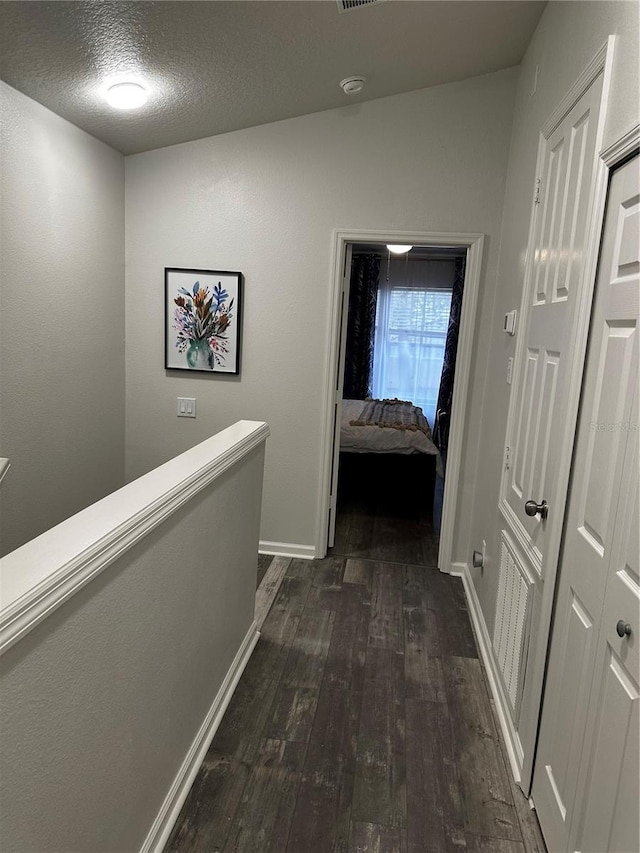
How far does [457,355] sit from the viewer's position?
329cm

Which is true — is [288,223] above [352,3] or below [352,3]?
below

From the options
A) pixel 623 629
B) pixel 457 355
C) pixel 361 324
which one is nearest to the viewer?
pixel 623 629

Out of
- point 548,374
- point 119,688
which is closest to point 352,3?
point 548,374

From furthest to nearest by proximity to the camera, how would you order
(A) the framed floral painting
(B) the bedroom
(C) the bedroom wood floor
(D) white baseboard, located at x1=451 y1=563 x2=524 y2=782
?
1. (B) the bedroom
2. (A) the framed floral painting
3. (D) white baseboard, located at x1=451 y1=563 x2=524 y2=782
4. (C) the bedroom wood floor

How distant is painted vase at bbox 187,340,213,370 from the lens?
3.52 metres

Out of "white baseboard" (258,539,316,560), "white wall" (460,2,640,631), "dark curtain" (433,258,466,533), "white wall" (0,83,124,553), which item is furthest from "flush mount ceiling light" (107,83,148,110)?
"dark curtain" (433,258,466,533)

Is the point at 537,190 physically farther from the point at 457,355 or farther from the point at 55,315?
the point at 55,315

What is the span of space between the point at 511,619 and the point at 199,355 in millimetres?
2392

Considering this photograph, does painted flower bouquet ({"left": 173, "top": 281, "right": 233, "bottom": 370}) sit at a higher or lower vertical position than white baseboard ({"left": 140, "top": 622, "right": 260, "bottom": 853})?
higher

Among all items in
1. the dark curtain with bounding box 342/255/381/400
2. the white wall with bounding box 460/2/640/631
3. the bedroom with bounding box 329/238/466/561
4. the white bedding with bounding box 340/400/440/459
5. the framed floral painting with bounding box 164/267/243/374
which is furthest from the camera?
the dark curtain with bounding box 342/255/381/400

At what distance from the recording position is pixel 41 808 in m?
0.99

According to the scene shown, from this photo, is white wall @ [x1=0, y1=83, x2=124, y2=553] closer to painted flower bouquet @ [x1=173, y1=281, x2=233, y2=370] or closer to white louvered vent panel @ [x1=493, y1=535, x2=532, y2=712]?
painted flower bouquet @ [x1=173, y1=281, x2=233, y2=370]

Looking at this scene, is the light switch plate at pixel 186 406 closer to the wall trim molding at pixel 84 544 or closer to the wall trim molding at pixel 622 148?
the wall trim molding at pixel 84 544

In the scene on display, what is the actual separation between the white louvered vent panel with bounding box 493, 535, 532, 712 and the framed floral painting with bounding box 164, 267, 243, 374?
6.71ft
